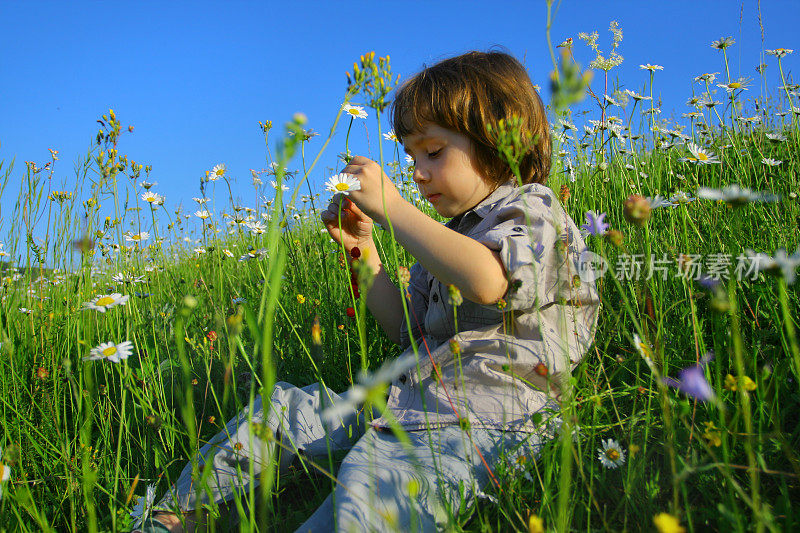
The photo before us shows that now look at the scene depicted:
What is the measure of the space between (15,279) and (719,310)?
7.76ft

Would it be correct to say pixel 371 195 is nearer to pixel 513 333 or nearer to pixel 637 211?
pixel 513 333

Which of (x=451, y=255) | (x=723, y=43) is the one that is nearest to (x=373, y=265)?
(x=451, y=255)

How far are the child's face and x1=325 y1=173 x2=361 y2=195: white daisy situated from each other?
31cm

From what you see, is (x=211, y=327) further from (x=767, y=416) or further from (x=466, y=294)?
(x=767, y=416)

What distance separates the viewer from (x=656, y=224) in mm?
2377

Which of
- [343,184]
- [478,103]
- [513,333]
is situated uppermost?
[478,103]

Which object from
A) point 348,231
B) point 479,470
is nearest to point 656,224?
point 348,231

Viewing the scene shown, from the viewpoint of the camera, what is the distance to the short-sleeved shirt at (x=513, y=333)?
124 centimetres

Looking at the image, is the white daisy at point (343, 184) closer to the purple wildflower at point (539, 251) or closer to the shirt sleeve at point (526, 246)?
the shirt sleeve at point (526, 246)

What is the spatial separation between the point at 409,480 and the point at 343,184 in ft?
2.29

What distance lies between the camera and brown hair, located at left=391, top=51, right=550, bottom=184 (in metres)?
1.62

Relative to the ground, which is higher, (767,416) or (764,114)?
(764,114)

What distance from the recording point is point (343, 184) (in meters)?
1.31

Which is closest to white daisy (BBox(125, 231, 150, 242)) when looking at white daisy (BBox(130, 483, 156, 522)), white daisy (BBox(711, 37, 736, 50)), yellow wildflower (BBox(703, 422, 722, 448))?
white daisy (BBox(130, 483, 156, 522))
